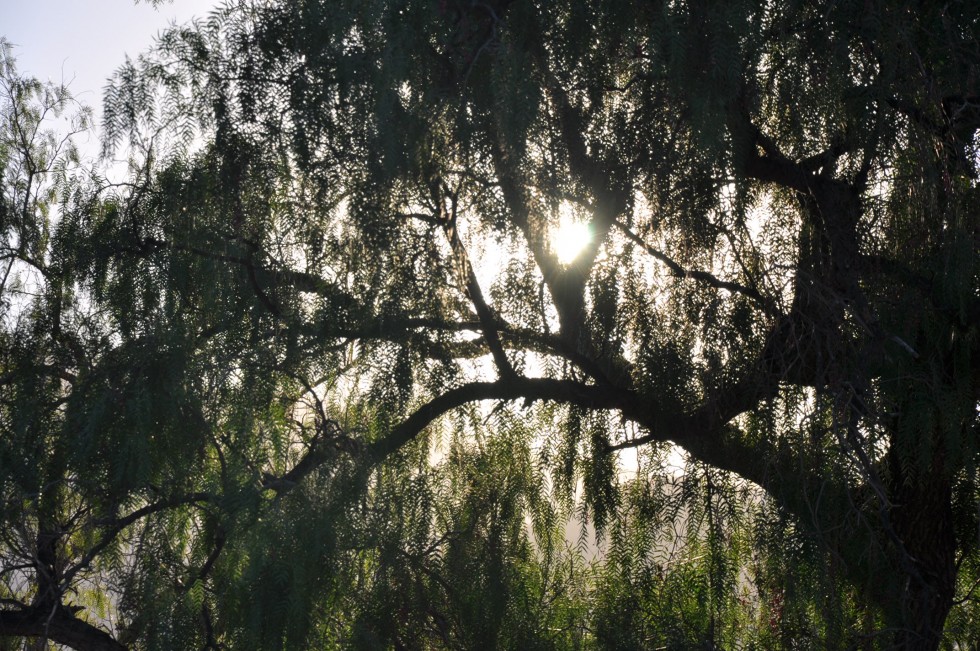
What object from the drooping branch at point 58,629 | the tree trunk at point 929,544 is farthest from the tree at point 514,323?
the drooping branch at point 58,629

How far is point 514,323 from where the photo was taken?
2.93 metres

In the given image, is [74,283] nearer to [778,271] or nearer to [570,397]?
[570,397]

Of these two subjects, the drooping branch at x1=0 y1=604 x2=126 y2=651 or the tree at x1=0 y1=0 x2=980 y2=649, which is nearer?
the tree at x1=0 y1=0 x2=980 y2=649

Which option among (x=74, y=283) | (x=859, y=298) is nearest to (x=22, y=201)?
(x=74, y=283)

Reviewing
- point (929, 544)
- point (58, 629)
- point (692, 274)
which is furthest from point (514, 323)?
point (58, 629)

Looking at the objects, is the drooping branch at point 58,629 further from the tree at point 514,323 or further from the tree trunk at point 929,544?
the tree trunk at point 929,544

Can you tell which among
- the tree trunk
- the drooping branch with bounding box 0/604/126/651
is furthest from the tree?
the drooping branch with bounding box 0/604/126/651

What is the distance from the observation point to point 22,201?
150 inches

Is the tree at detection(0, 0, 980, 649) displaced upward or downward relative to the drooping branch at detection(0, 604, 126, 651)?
upward

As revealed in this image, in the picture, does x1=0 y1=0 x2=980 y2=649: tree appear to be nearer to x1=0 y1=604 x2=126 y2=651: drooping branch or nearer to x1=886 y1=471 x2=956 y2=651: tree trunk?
x1=886 y1=471 x2=956 y2=651: tree trunk

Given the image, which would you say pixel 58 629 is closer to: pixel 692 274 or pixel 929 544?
pixel 692 274

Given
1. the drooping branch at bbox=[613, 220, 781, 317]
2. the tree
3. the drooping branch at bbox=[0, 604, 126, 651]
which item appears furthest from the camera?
the drooping branch at bbox=[0, 604, 126, 651]

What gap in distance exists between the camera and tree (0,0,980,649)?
2.27 m

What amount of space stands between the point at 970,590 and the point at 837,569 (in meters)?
1.03
